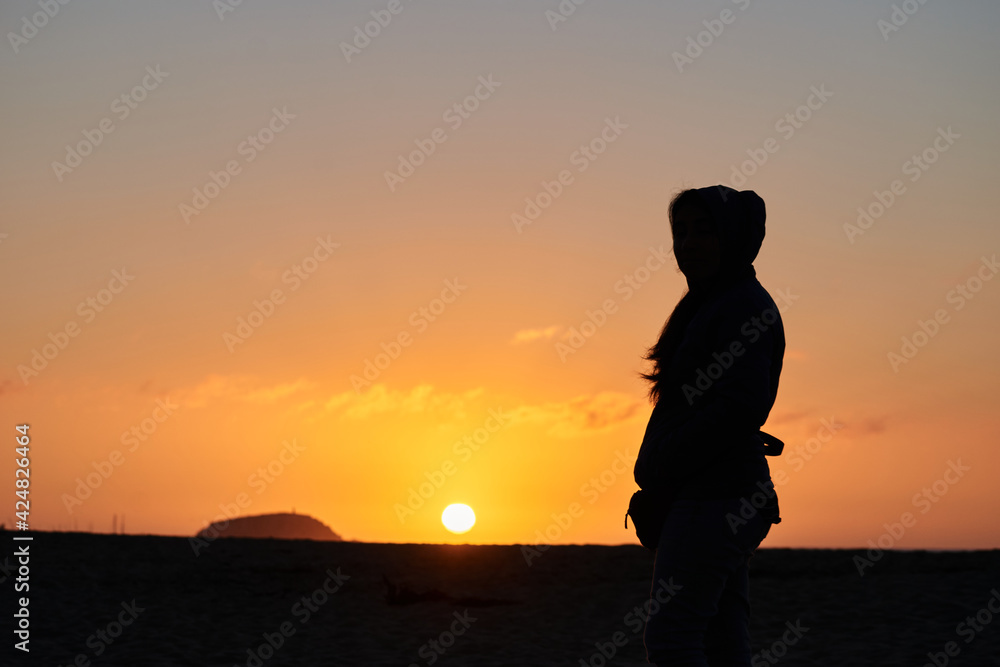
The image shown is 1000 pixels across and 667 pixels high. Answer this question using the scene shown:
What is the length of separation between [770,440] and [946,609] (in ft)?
34.3

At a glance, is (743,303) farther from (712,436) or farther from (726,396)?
(712,436)

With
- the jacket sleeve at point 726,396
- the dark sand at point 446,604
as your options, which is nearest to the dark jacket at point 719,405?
the jacket sleeve at point 726,396

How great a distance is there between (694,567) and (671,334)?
700 millimetres

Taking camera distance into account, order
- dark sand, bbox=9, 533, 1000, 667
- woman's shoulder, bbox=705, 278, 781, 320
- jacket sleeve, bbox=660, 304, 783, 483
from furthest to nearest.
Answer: dark sand, bbox=9, 533, 1000, 667 → woman's shoulder, bbox=705, 278, 781, 320 → jacket sleeve, bbox=660, 304, 783, 483

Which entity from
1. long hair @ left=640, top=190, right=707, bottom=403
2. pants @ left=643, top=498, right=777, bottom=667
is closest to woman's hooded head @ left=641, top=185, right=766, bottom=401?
long hair @ left=640, top=190, right=707, bottom=403

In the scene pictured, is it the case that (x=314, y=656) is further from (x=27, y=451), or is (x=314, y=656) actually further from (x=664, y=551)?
(x=664, y=551)

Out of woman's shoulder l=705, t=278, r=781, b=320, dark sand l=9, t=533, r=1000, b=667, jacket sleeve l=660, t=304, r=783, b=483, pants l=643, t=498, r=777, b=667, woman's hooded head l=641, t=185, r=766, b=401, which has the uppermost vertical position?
dark sand l=9, t=533, r=1000, b=667

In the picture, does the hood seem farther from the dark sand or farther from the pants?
the dark sand

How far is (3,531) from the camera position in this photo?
18.0 meters

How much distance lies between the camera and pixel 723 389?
8.09ft

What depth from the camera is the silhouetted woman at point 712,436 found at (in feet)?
8.09

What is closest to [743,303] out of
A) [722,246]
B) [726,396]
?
[722,246]

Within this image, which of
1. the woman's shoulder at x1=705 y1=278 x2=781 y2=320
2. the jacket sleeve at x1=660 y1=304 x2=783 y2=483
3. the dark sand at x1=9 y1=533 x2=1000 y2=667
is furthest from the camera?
the dark sand at x1=9 y1=533 x2=1000 y2=667

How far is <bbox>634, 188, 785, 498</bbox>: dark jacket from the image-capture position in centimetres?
246
